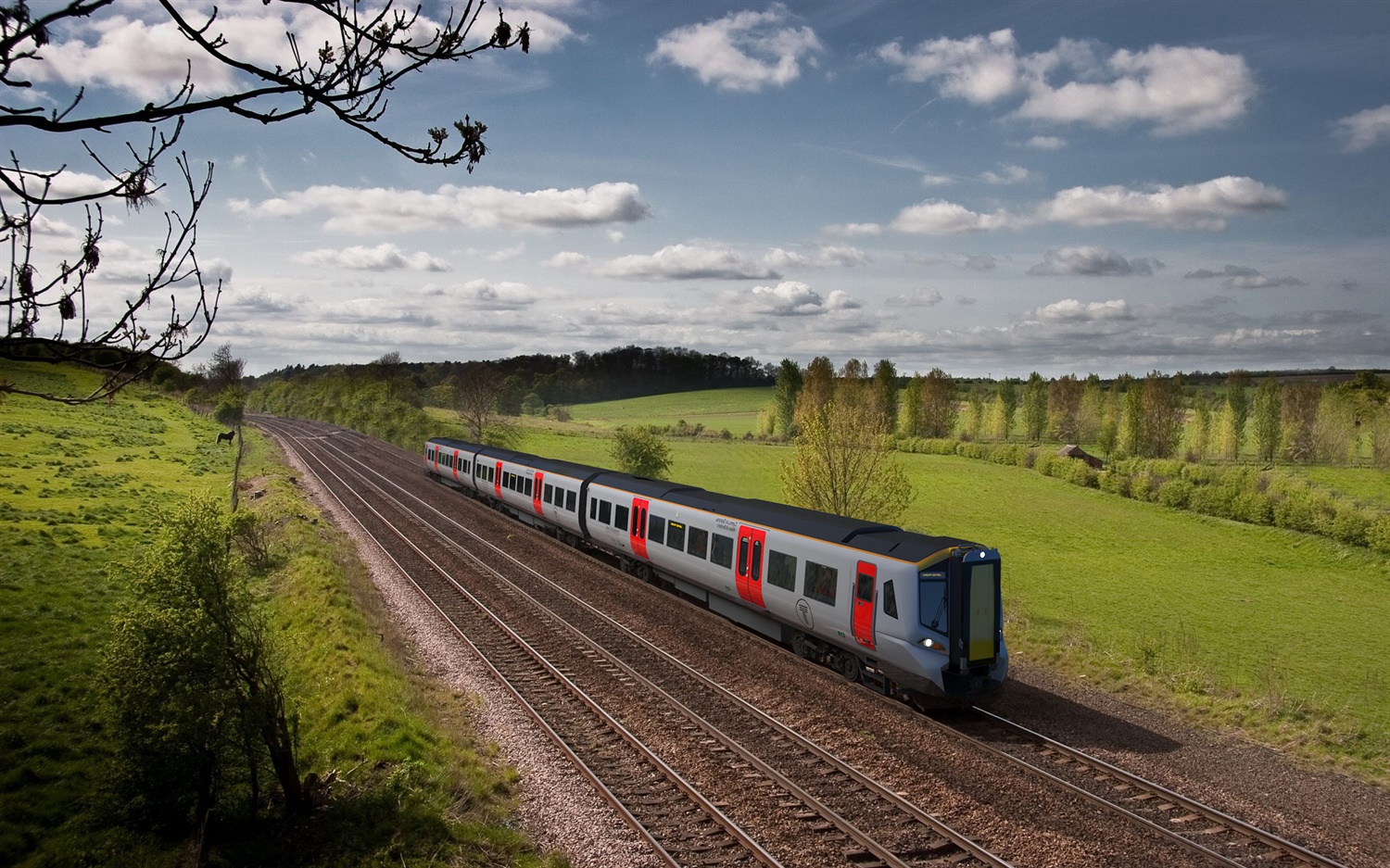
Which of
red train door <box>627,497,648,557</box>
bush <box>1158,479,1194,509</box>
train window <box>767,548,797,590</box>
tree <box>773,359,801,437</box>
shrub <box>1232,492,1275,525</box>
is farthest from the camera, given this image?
tree <box>773,359,801,437</box>

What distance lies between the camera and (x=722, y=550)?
A: 1873 cm

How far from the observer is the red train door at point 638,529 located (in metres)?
22.4

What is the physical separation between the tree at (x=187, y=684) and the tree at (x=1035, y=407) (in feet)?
349

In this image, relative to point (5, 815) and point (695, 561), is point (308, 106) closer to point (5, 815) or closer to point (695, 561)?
point (5, 815)

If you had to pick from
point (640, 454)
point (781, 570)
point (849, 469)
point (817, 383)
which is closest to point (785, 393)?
point (817, 383)

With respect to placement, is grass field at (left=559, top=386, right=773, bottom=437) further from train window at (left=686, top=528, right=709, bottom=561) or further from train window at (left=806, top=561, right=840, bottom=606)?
train window at (left=806, top=561, right=840, bottom=606)

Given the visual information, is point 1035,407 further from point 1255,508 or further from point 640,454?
point 640,454

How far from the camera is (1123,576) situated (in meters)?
35.7

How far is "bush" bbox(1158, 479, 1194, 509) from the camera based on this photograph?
52.9 m

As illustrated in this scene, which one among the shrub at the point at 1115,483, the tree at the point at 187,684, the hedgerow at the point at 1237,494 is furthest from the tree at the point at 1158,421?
the tree at the point at 187,684

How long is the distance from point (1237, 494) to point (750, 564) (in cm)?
4709

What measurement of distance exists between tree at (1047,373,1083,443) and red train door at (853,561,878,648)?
334 feet

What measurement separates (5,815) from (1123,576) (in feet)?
125

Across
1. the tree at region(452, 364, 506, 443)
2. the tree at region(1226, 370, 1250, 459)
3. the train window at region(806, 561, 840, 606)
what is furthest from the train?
the tree at region(1226, 370, 1250, 459)
